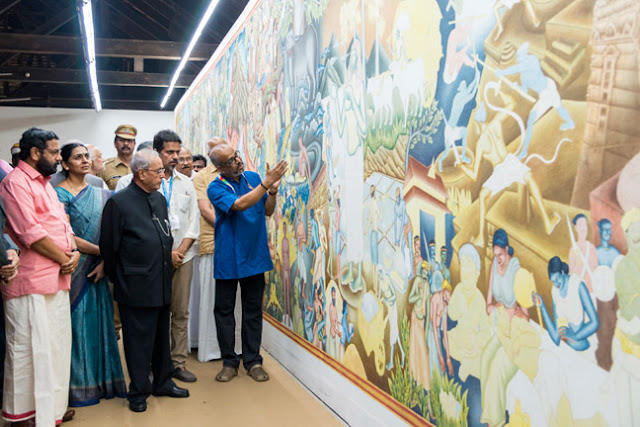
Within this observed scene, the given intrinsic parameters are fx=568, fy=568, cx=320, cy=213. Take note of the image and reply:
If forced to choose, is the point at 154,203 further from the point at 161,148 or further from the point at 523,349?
the point at 523,349

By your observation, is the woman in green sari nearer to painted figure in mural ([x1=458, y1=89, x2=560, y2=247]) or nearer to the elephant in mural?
the elephant in mural

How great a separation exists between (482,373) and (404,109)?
123 cm

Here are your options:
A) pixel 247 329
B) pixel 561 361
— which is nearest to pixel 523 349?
pixel 561 361

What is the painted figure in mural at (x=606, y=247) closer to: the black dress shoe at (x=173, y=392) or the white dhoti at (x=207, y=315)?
the black dress shoe at (x=173, y=392)

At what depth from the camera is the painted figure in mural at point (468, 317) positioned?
2.11 m

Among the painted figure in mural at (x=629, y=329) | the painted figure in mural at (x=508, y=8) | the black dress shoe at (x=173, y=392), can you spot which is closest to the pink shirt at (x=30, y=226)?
the black dress shoe at (x=173, y=392)

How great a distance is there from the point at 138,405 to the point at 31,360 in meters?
0.75

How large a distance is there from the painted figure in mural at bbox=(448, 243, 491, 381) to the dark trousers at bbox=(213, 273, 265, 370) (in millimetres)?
2119

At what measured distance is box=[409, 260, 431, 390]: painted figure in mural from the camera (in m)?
2.49

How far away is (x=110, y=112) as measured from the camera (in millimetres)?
15516

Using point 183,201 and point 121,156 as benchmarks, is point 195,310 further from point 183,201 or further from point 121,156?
point 121,156

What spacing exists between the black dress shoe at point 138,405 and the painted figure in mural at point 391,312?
5.57ft

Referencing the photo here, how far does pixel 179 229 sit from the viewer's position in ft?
14.6

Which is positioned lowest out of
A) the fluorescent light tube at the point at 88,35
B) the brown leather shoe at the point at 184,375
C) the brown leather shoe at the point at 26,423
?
the brown leather shoe at the point at 184,375
